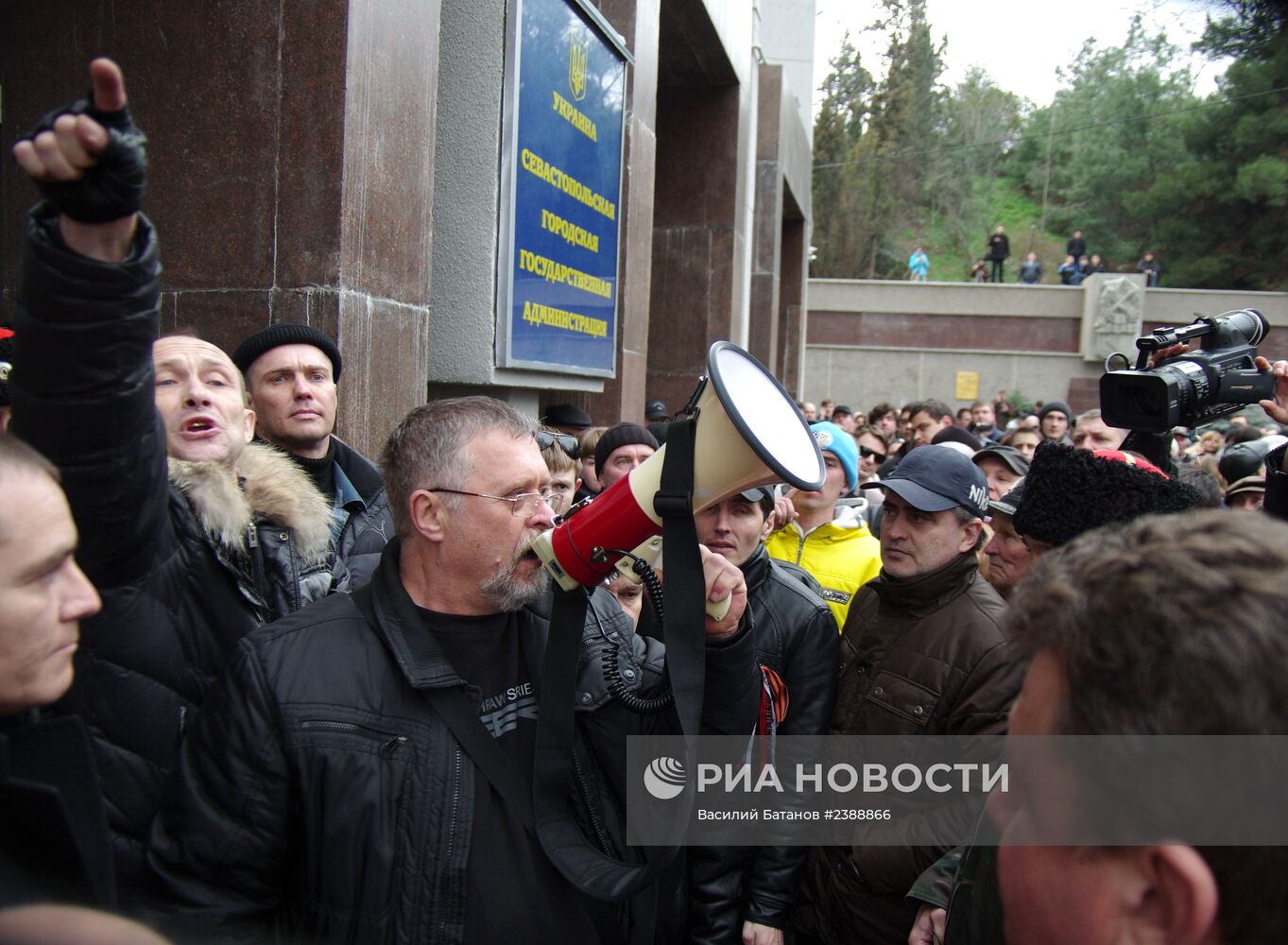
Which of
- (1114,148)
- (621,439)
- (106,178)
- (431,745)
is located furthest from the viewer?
(1114,148)

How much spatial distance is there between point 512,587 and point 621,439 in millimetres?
2373

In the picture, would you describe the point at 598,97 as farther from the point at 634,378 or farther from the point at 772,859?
the point at 772,859

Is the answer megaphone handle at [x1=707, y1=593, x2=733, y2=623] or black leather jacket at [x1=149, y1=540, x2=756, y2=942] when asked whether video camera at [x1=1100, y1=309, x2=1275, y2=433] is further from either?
black leather jacket at [x1=149, y1=540, x2=756, y2=942]

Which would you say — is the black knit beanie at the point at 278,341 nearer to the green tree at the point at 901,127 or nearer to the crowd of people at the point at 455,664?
the crowd of people at the point at 455,664

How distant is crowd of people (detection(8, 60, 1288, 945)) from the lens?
933 mm

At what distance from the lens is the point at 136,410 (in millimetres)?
1535

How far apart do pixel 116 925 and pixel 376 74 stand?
3.52m

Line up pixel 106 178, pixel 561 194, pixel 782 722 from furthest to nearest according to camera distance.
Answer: pixel 561 194
pixel 782 722
pixel 106 178

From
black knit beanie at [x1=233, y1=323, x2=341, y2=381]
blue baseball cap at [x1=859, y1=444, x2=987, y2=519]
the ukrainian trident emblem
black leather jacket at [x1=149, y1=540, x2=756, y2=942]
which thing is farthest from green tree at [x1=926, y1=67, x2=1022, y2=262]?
black leather jacket at [x1=149, y1=540, x2=756, y2=942]

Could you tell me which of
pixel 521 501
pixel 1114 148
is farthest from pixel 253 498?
pixel 1114 148

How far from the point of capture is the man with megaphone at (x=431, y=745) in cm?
171

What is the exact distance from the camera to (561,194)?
5.49 m

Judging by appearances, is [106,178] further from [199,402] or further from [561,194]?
[561,194]

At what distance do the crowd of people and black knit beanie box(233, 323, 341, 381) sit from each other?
0.89ft
